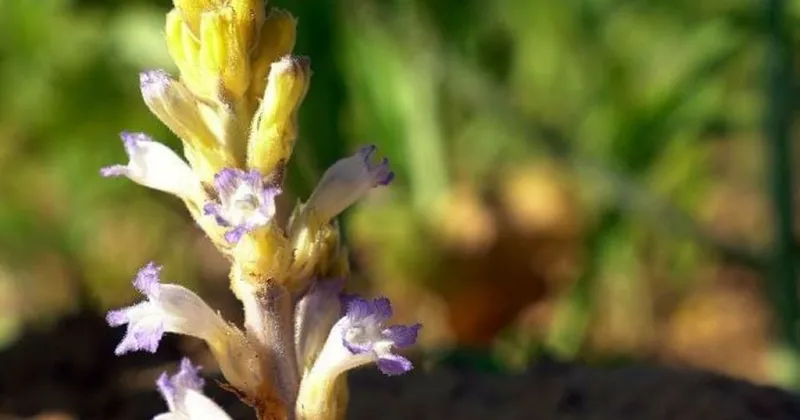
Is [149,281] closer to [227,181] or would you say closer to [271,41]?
[227,181]

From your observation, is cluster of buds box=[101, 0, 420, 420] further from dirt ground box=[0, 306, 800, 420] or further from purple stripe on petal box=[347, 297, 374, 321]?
dirt ground box=[0, 306, 800, 420]

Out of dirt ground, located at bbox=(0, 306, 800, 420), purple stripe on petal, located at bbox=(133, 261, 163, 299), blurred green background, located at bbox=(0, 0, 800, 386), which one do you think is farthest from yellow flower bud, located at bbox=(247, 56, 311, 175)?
blurred green background, located at bbox=(0, 0, 800, 386)

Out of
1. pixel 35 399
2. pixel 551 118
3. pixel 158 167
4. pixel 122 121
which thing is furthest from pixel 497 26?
pixel 158 167

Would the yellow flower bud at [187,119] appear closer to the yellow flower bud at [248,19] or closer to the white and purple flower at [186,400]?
the yellow flower bud at [248,19]

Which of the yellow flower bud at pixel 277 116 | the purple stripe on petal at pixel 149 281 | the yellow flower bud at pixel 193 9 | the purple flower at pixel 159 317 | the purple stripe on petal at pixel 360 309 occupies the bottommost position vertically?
the purple stripe on petal at pixel 360 309

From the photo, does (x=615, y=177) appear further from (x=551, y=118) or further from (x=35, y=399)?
(x=35, y=399)

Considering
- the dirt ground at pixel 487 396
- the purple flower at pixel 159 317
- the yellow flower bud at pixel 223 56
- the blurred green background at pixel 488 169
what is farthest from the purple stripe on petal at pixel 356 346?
the blurred green background at pixel 488 169
